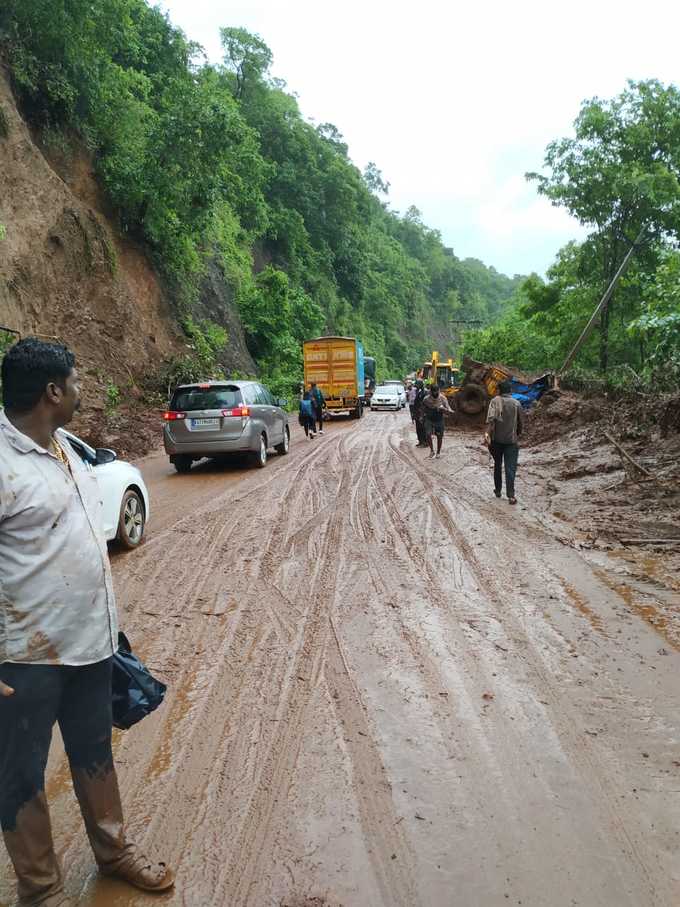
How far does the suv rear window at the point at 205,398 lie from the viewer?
1210 cm

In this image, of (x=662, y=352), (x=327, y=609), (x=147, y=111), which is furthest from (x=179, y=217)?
(x=327, y=609)

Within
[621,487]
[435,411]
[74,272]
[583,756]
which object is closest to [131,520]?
[583,756]

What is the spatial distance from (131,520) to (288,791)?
501 centimetres

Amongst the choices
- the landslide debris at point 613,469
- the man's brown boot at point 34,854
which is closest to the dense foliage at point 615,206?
the landslide debris at point 613,469

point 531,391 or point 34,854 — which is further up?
point 531,391

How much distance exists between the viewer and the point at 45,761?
86.6 inches

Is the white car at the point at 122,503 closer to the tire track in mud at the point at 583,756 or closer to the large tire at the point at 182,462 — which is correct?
the tire track in mud at the point at 583,756

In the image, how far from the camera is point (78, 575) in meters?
2.22

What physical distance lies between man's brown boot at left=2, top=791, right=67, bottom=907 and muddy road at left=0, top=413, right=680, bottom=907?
0.19 meters

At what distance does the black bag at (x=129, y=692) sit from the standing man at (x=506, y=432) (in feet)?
25.5

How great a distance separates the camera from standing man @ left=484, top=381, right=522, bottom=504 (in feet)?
31.7

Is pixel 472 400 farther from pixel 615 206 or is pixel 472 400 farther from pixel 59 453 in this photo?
pixel 59 453

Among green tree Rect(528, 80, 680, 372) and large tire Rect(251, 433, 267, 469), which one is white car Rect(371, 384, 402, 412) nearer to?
green tree Rect(528, 80, 680, 372)

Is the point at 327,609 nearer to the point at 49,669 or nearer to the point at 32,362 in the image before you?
the point at 49,669
